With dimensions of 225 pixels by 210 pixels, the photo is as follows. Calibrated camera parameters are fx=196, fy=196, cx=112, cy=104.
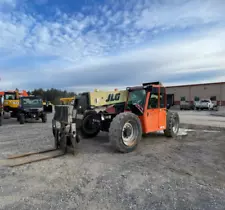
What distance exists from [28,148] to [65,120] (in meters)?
1.98

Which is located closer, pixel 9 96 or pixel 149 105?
pixel 149 105

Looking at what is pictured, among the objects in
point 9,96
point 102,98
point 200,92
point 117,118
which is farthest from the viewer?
point 200,92

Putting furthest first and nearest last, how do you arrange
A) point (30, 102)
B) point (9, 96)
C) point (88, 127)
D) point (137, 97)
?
point (9, 96)
point (30, 102)
point (88, 127)
point (137, 97)

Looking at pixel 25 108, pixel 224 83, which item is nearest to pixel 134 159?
pixel 25 108

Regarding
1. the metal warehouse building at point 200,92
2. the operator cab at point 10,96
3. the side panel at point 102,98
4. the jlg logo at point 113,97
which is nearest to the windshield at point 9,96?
the operator cab at point 10,96

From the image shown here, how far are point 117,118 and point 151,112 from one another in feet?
5.59

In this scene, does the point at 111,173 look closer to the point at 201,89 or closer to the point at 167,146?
the point at 167,146

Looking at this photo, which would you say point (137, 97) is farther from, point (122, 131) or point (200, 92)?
point (200, 92)

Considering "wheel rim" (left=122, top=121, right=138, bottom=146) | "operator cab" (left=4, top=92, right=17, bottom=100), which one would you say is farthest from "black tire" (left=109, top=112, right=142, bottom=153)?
"operator cab" (left=4, top=92, right=17, bottom=100)

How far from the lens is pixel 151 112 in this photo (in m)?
6.68

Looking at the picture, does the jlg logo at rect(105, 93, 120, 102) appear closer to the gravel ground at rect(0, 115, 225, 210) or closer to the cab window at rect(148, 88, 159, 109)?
the cab window at rect(148, 88, 159, 109)

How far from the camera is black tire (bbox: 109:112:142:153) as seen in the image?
17.6 ft

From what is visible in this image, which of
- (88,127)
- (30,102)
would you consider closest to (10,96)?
(30,102)

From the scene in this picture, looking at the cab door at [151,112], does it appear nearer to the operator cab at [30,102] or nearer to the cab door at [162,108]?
the cab door at [162,108]
